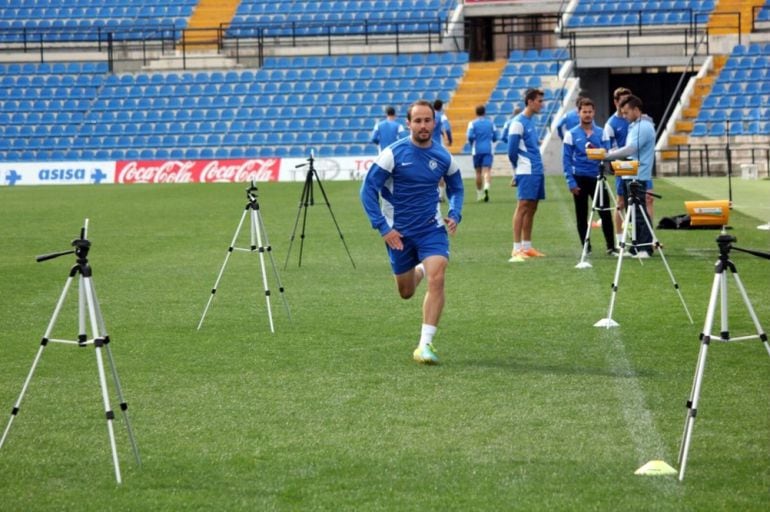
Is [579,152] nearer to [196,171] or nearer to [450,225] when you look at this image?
[450,225]

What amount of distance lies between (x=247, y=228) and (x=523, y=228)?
6.64m

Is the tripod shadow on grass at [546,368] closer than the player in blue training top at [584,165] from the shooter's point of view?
Yes

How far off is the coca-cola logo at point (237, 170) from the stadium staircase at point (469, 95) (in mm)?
5454

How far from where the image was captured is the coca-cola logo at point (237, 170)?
121ft

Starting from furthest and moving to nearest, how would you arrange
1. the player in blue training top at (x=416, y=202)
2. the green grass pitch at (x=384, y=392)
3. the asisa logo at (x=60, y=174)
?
the asisa logo at (x=60, y=174) → the player in blue training top at (x=416, y=202) → the green grass pitch at (x=384, y=392)

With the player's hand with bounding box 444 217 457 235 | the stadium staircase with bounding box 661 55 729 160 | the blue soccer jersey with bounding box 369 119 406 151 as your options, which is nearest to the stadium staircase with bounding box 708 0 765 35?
the stadium staircase with bounding box 661 55 729 160

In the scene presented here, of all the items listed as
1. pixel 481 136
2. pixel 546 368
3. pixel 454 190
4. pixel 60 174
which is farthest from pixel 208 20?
pixel 546 368

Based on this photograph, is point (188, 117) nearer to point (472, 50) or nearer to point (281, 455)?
point (472, 50)

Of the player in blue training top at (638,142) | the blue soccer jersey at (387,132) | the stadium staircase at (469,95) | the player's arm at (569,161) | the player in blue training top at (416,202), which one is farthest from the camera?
the stadium staircase at (469,95)

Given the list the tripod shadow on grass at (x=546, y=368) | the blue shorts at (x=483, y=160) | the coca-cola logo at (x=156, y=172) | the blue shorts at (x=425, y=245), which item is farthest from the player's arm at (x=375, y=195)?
the coca-cola logo at (x=156, y=172)

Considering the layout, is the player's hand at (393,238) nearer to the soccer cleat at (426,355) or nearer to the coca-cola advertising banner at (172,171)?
the soccer cleat at (426,355)

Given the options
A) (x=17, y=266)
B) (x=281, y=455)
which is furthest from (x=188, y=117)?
(x=281, y=455)

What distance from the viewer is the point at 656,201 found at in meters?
25.3

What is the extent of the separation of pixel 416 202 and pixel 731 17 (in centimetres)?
3391
